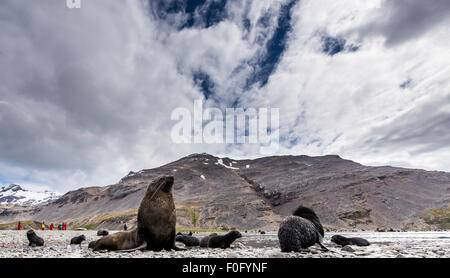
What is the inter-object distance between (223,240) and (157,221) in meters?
5.98

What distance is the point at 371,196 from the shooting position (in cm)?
9138

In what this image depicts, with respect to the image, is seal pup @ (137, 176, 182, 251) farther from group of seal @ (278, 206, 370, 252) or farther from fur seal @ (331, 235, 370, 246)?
fur seal @ (331, 235, 370, 246)

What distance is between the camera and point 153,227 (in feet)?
35.5

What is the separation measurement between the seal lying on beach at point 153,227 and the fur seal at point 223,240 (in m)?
4.96

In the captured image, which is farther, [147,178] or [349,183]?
[147,178]

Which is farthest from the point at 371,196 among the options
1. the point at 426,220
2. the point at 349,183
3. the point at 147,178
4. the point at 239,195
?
the point at 147,178

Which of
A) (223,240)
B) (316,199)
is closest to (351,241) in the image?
(223,240)

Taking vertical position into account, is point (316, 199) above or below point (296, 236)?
below

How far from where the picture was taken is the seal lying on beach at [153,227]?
1073cm

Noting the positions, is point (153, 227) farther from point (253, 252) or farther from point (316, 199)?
point (316, 199)

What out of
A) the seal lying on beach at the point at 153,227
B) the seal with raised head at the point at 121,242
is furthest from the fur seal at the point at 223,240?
the seal with raised head at the point at 121,242

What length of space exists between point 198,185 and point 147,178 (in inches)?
1775
